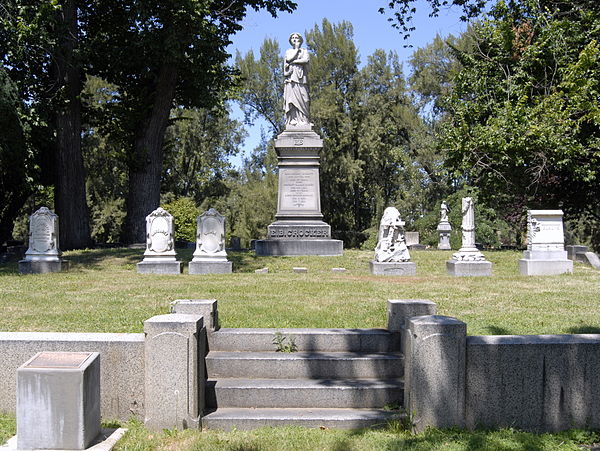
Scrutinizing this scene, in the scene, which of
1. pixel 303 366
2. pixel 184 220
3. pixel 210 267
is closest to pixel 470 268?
pixel 210 267

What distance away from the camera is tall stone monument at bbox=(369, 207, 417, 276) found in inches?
597

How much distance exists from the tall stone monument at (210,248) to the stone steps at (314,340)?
A: 844 centimetres

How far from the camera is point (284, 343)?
6.59m

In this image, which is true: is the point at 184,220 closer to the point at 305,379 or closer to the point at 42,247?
the point at 42,247

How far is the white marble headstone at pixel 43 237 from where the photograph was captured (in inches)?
612

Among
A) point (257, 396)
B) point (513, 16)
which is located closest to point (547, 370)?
point (257, 396)

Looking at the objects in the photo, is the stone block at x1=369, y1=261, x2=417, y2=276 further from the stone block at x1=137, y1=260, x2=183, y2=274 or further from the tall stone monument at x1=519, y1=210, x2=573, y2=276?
the stone block at x1=137, y1=260, x2=183, y2=274

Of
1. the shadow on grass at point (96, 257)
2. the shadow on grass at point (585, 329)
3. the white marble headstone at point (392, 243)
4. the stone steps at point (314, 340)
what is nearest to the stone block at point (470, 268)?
the white marble headstone at point (392, 243)

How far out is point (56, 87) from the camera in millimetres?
21312

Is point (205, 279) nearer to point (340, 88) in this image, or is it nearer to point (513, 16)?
point (513, 16)

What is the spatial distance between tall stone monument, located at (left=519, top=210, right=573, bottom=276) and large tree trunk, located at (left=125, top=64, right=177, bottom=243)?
14.0 m

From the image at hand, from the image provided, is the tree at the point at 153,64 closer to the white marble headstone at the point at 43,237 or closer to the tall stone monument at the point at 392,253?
the white marble headstone at the point at 43,237

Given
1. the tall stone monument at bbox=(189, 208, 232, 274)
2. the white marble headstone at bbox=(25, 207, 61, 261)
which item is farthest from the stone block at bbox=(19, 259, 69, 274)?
the tall stone monument at bbox=(189, 208, 232, 274)

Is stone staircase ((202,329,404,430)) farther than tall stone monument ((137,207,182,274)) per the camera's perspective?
No
